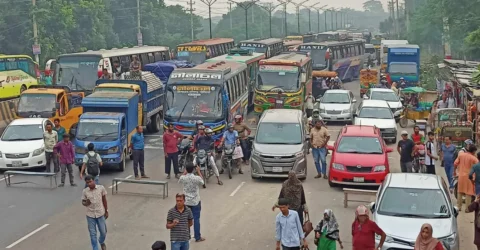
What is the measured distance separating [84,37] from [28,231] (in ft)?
183

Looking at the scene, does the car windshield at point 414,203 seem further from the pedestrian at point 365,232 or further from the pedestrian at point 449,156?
the pedestrian at point 449,156

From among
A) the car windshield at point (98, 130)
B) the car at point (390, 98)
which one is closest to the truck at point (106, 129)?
the car windshield at point (98, 130)

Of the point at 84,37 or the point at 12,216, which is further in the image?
the point at 84,37

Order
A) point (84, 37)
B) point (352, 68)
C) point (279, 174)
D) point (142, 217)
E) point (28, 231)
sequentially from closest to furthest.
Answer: point (28, 231), point (142, 217), point (279, 174), point (352, 68), point (84, 37)

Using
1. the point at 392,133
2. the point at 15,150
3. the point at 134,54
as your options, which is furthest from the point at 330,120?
the point at 15,150

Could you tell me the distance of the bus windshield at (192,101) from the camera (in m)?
24.3

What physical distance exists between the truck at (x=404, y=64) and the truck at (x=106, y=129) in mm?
26302

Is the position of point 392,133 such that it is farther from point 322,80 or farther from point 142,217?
point 322,80

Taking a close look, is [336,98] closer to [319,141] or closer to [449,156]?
[319,141]

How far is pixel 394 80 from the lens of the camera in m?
46.9

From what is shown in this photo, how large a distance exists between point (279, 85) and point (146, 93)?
664 cm

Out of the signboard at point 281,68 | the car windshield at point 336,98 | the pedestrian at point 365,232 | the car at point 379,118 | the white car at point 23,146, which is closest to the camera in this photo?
the pedestrian at point 365,232

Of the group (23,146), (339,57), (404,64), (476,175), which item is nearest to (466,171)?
(476,175)

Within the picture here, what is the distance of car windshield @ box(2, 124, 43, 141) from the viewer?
76.4 ft
